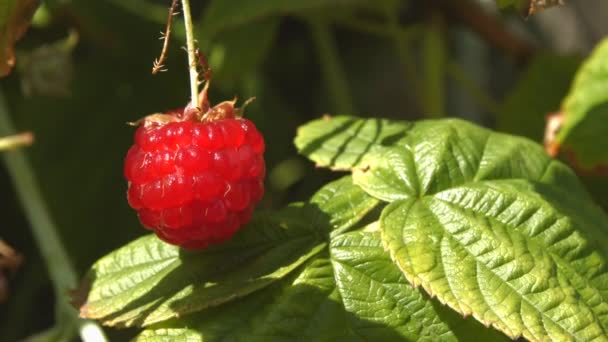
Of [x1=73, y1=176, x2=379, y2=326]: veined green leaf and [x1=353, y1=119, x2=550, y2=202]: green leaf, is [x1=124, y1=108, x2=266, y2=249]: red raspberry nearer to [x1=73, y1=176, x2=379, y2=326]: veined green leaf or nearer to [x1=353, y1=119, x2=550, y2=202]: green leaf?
[x1=73, y1=176, x2=379, y2=326]: veined green leaf

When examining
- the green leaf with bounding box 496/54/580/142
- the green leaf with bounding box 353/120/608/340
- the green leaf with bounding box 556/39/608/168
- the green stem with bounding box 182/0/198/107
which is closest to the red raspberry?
the green stem with bounding box 182/0/198/107

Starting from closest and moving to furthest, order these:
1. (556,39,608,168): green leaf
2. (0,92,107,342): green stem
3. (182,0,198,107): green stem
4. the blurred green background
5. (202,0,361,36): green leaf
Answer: (182,0,198,107): green stem → (0,92,107,342): green stem → (556,39,608,168): green leaf → (202,0,361,36): green leaf → the blurred green background

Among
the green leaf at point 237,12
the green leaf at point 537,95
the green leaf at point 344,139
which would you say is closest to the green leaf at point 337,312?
the green leaf at point 344,139

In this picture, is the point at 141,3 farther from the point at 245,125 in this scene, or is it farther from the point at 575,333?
the point at 575,333

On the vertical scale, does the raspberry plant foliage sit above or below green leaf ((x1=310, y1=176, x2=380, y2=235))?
below

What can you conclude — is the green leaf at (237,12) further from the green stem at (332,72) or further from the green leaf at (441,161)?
the green leaf at (441,161)

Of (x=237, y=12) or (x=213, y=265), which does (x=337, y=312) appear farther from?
(x=237, y=12)

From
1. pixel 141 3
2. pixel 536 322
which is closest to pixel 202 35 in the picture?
pixel 141 3

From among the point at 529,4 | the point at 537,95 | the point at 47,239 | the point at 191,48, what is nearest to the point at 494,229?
the point at 529,4
